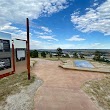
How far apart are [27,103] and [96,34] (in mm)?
18476

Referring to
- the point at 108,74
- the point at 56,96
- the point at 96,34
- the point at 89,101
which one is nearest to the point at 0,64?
the point at 56,96

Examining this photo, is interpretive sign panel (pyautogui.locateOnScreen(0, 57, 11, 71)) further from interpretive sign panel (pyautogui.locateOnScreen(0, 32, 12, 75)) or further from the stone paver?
the stone paver

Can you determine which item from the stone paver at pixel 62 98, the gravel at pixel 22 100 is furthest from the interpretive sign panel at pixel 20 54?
the stone paver at pixel 62 98

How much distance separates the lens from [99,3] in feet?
30.4

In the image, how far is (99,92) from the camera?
230 inches

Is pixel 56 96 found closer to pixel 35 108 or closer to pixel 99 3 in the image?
pixel 35 108

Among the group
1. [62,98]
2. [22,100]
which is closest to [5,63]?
[22,100]

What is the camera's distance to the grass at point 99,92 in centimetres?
485

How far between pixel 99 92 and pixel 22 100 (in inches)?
131

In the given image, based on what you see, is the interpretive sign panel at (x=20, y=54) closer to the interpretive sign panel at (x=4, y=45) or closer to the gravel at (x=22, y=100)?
the interpretive sign panel at (x=4, y=45)

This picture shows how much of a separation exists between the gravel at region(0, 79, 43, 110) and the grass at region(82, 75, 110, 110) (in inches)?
93.0

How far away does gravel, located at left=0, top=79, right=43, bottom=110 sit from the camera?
14.1ft

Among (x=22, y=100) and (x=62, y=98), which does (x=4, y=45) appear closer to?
(x=22, y=100)

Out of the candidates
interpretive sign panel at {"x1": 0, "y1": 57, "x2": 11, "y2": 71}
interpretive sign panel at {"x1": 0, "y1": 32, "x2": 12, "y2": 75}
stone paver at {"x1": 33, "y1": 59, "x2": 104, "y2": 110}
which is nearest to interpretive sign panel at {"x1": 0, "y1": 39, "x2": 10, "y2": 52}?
interpretive sign panel at {"x1": 0, "y1": 32, "x2": 12, "y2": 75}
